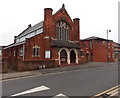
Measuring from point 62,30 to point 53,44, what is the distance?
522 cm

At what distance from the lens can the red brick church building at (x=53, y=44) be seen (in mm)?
20609

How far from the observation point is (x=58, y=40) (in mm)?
24641

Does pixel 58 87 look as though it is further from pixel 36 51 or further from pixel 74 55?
pixel 74 55

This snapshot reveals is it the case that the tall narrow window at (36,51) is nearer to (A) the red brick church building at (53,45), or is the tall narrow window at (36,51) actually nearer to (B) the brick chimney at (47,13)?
(A) the red brick church building at (53,45)

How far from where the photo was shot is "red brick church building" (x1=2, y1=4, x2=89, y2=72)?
67.6ft

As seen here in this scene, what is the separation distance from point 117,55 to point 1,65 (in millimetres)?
49084

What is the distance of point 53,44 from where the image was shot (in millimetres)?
22156

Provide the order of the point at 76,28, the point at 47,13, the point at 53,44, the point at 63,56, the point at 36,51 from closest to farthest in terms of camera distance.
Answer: the point at 36,51
the point at 53,44
the point at 47,13
the point at 63,56
the point at 76,28

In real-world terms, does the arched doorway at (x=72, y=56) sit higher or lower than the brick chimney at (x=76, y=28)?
lower

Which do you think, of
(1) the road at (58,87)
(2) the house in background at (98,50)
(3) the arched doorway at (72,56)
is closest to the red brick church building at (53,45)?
(3) the arched doorway at (72,56)

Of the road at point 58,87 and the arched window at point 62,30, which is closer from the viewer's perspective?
the road at point 58,87

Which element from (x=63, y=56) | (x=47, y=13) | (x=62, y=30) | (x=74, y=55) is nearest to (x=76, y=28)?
(x=62, y=30)

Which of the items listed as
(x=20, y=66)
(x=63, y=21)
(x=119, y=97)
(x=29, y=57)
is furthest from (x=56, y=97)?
(x=63, y=21)

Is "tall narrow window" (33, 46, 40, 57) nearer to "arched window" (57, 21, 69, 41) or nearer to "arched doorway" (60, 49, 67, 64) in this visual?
"arched doorway" (60, 49, 67, 64)
